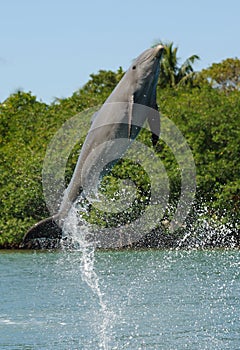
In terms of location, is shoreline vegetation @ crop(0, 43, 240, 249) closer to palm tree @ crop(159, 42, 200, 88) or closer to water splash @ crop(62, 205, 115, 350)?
water splash @ crop(62, 205, 115, 350)

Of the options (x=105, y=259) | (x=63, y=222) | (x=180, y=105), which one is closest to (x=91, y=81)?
(x=180, y=105)

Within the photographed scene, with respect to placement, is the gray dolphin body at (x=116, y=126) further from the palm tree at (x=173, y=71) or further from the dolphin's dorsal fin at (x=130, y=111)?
the palm tree at (x=173, y=71)

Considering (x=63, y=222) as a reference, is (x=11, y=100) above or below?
above

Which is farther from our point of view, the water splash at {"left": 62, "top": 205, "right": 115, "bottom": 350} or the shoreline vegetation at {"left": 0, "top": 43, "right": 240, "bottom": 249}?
the shoreline vegetation at {"left": 0, "top": 43, "right": 240, "bottom": 249}

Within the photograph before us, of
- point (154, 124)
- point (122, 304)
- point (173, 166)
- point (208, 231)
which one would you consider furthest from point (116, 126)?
point (173, 166)

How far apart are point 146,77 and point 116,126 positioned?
0.67 meters

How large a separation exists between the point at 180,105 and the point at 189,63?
49.0 feet

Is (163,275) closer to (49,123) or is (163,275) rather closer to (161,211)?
(161,211)

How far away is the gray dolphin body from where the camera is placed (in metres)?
10.2

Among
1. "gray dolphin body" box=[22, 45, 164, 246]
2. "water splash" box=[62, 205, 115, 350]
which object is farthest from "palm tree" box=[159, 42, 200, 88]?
"gray dolphin body" box=[22, 45, 164, 246]

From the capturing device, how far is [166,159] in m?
29.9

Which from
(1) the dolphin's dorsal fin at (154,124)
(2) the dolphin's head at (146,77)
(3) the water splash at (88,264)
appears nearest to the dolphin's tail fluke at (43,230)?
(3) the water splash at (88,264)

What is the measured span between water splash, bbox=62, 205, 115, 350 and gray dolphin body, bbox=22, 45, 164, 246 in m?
0.32

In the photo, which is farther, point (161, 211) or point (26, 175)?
point (26, 175)
